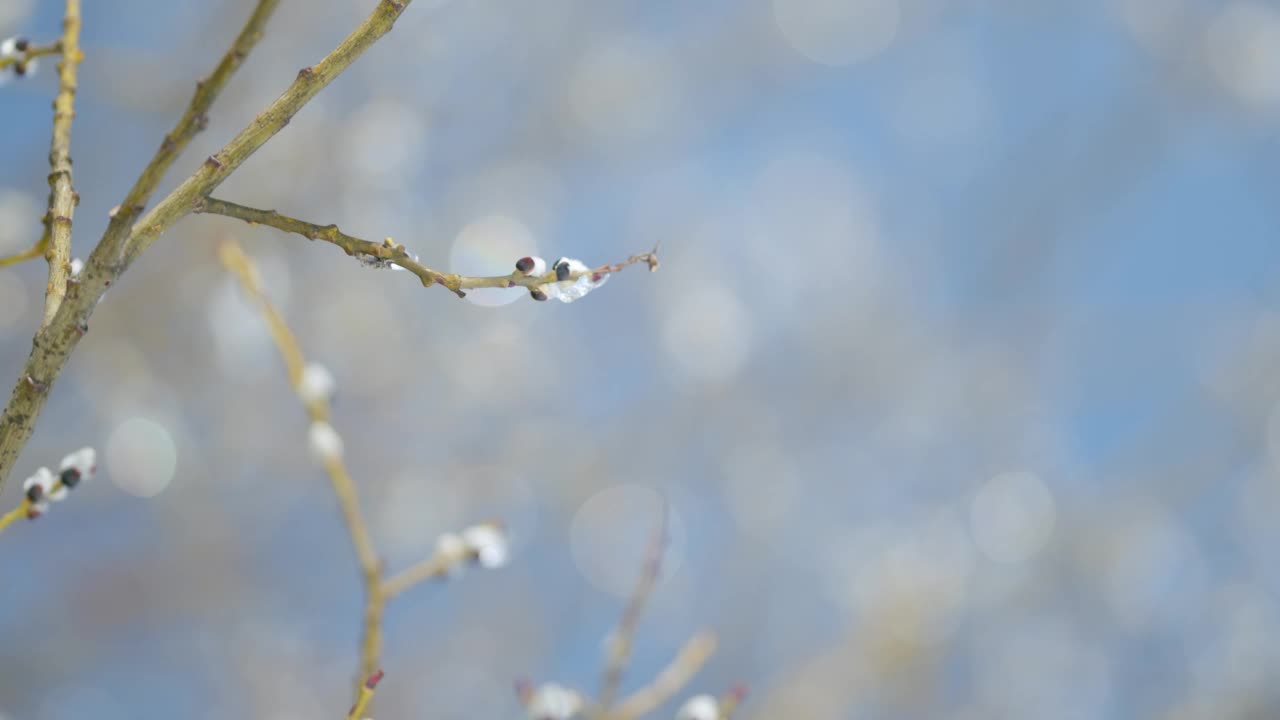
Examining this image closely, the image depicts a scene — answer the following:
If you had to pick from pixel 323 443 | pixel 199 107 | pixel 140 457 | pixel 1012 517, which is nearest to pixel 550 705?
pixel 323 443

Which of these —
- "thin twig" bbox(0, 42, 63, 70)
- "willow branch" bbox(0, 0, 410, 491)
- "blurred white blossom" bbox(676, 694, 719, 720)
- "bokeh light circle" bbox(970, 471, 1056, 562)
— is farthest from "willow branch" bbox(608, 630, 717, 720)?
"bokeh light circle" bbox(970, 471, 1056, 562)

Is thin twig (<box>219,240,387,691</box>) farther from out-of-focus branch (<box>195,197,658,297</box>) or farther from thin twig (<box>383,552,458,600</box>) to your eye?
out-of-focus branch (<box>195,197,658,297</box>)

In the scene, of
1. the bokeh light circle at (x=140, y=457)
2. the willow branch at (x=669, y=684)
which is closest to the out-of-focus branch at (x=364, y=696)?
the willow branch at (x=669, y=684)

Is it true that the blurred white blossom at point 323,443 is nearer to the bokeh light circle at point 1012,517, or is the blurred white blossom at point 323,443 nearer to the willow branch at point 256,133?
the willow branch at point 256,133

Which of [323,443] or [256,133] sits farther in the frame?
[323,443]

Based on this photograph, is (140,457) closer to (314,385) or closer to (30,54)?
(314,385)

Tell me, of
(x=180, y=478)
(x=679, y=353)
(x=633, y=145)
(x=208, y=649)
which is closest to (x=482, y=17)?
(x=633, y=145)
